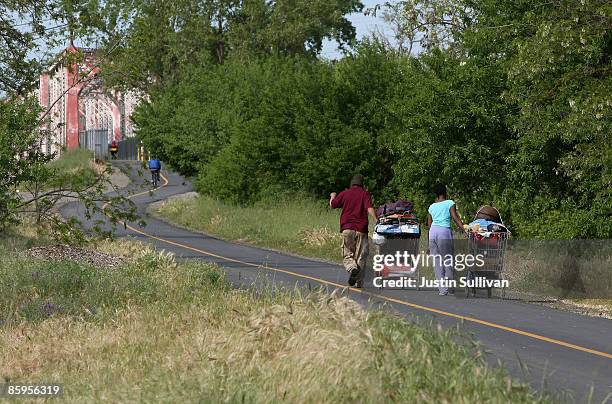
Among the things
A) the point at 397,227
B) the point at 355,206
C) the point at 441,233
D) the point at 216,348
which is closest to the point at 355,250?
the point at 355,206

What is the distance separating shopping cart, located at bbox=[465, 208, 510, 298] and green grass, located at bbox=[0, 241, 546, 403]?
4.39m

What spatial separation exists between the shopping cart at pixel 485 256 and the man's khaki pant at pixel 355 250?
6.12 ft

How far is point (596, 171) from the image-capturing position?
25922mm

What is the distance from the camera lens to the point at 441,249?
66.4ft

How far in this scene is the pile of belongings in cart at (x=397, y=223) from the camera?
21.4m

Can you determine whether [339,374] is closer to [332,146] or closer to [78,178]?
[78,178]

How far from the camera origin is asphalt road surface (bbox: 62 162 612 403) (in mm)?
11823

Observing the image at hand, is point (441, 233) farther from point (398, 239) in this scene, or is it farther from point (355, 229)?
point (355, 229)

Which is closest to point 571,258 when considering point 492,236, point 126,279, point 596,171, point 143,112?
point 596,171

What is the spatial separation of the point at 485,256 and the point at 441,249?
0.77 metres

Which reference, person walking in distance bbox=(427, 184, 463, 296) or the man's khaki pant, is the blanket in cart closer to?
the man's khaki pant

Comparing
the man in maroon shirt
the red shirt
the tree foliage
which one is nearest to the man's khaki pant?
the man in maroon shirt

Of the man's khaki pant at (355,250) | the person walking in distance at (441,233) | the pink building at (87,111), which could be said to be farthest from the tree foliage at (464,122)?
the pink building at (87,111)

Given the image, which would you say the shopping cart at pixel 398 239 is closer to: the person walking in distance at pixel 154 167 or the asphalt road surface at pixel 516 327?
the asphalt road surface at pixel 516 327
